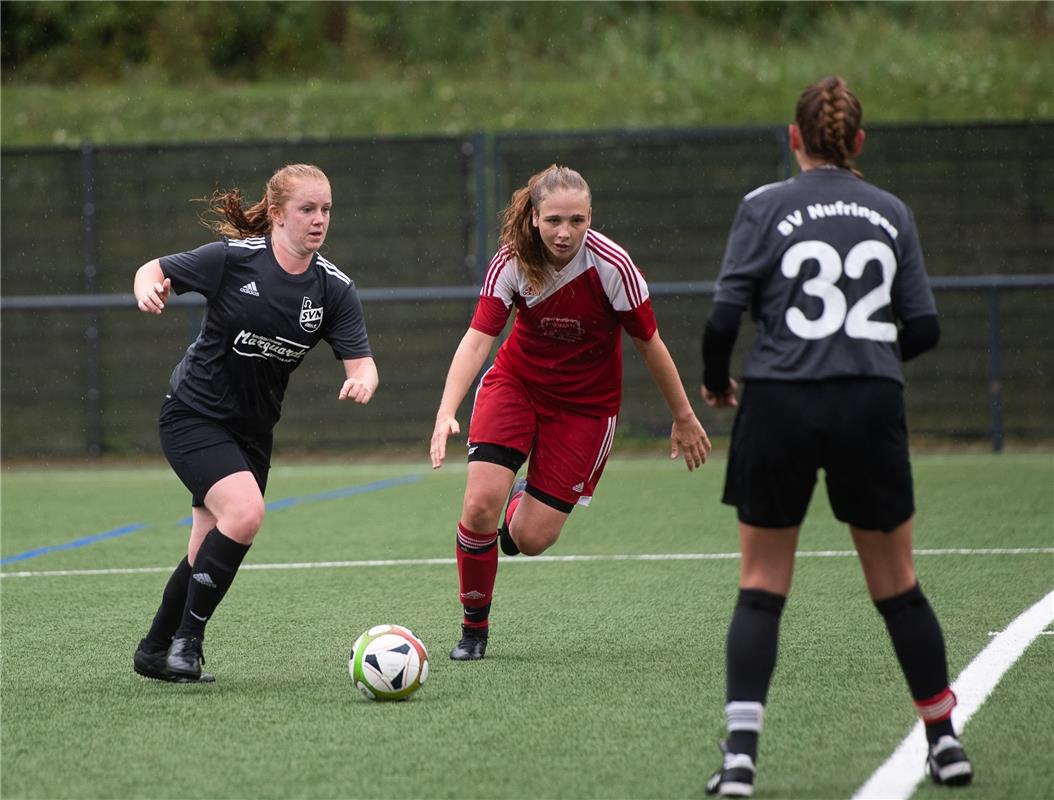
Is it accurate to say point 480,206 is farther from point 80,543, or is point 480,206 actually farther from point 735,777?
point 735,777

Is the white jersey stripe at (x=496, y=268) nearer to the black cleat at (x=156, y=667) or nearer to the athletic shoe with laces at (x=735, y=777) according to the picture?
the black cleat at (x=156, y=667)

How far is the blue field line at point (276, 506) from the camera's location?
351 inches

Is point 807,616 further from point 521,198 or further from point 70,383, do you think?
point 70,383

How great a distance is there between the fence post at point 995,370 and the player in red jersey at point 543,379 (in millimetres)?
7803

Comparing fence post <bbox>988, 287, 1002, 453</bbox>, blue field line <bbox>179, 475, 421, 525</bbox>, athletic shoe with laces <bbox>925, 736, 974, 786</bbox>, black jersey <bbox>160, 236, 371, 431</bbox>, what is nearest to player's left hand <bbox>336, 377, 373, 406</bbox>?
black jersey <bbox>160, 236, 371, 431</bbox>

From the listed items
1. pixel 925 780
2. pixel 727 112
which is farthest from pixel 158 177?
pixel 925 780

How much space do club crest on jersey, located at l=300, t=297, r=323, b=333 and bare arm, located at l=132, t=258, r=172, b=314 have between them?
48cm

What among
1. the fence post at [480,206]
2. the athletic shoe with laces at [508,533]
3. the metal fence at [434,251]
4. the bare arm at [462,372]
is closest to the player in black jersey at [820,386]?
the bare arm at [462,372]

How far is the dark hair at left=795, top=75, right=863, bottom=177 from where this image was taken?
386cm

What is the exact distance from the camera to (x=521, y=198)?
560cm

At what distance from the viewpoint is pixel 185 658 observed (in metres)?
5.33

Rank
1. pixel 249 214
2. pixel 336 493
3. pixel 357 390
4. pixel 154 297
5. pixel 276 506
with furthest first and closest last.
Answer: pixel 336 493, pixel 276 506, pixel 249 214, pixel 357 390, pixel 154 297

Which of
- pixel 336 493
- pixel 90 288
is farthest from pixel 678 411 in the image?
pixel 90 288

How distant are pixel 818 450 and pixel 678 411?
1628 millimetres
